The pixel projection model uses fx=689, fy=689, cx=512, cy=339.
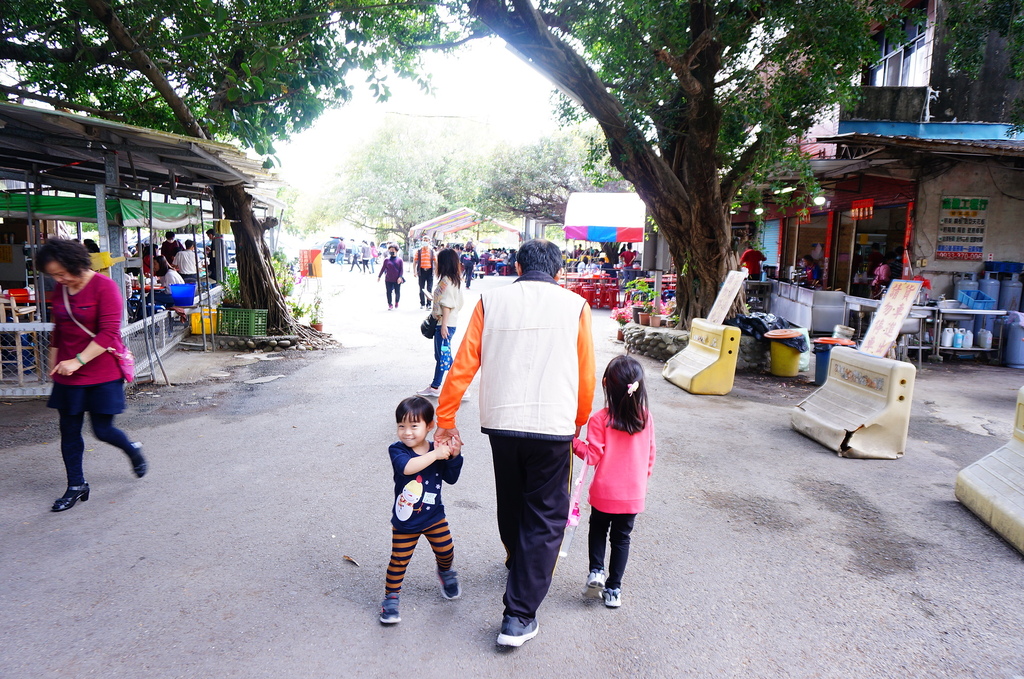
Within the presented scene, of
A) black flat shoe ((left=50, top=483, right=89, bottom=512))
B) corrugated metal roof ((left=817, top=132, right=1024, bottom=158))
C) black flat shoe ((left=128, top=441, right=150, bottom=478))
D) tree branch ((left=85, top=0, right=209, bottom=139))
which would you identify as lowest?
black flat shoe ((left=50, top=483, right=89, bottom=512))

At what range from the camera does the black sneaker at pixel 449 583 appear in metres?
3.33

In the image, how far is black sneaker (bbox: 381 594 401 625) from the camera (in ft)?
10.3

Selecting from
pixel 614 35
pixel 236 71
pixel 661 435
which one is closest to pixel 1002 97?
pixel 614 35

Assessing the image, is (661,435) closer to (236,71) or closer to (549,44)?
(549,44)

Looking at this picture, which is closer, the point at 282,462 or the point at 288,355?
the point at 282,462

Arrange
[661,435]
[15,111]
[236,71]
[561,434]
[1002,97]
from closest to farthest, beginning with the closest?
1. [561,434]
2. [15,111]
3. [661,435]
4. [236,71]
5. [1002,97]

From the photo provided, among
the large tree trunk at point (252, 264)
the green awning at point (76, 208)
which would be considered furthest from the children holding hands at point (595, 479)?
the large tree trunk at point (252, 264)

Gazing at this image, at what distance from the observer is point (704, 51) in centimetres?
934

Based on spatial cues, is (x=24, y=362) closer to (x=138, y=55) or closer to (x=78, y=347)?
(x=78, y=347)

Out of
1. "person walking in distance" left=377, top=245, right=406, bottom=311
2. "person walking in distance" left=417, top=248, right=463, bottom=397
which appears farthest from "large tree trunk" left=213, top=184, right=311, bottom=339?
"person walking in distance" left=377, top=245, right=406, bottom=311

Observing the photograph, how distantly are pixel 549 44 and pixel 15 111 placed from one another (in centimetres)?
591

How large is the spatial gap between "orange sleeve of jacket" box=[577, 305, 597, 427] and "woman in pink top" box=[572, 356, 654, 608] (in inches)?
6.5

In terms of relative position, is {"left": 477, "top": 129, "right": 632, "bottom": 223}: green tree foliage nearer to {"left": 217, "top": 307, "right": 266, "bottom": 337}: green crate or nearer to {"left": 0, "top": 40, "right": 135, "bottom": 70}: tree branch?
{"left": 217, "top": 307, "right": 266, "bottom": 337}: green crate

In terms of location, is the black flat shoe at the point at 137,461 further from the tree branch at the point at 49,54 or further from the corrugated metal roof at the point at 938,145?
the corrugated metal roof at the point at 938,145
